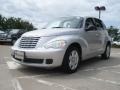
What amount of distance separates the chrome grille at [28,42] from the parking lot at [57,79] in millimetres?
740

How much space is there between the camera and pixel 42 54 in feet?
20.0

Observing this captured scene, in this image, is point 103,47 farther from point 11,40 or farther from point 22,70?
point 11,40

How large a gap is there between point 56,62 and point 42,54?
1.36 feet

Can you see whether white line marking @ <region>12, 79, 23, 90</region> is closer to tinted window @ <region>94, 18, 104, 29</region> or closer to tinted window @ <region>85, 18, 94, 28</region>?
tinted window @ <region>85, 18, 94, 28</region>

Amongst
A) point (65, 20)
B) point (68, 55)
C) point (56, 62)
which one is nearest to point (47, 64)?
point (56, 62)

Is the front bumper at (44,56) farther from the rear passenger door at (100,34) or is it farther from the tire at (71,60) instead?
the rear passenger door at (100,34)

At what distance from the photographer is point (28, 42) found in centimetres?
656

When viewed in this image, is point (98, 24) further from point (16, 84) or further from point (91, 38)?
point (16, 84)

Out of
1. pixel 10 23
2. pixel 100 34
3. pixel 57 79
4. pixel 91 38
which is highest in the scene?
pixel 10 23

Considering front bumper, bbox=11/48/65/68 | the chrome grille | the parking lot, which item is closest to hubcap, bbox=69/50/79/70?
the parking lot

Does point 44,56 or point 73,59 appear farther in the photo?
point 73,59

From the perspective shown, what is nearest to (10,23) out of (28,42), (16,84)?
(28,42)

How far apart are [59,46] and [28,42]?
36.1 inches

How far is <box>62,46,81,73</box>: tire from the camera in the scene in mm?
6367
